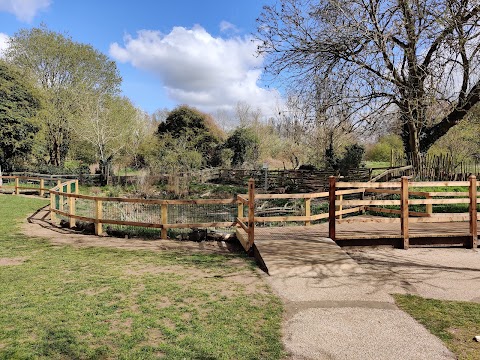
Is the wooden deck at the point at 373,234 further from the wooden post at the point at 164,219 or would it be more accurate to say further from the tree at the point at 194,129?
the tree at the point at 194,129

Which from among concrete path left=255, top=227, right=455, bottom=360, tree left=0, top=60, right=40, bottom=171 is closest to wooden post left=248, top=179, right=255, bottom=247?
concrete path left=255, top=227, right=455, bottom=360

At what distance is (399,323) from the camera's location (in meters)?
3.57

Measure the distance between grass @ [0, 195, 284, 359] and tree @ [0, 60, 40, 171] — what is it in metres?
19.8

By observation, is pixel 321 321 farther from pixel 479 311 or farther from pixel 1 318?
pixel 1 318

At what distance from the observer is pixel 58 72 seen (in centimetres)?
2770

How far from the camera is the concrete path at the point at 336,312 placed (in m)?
3.05

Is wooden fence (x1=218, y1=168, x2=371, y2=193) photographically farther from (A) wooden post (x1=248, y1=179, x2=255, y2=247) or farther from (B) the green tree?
(A) wooden post (x1=248, y1=179, x2=255, y2=247)

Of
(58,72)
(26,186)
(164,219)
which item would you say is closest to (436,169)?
(164,219)

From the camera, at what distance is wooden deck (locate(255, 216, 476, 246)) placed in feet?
22.7

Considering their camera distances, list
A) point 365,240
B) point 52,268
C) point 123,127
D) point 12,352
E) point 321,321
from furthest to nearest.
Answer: point 123,127
point 365,240
point 52,268
point 321,321
point 12,352

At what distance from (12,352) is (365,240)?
598cm

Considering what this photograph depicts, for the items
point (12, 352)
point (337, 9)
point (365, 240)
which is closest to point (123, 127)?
point (337, 9)

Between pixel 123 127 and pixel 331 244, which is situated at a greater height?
pixel 123 127

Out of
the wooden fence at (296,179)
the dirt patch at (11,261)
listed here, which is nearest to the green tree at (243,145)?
the wooden fence at (296,179)
